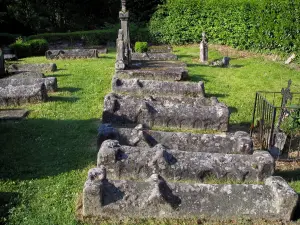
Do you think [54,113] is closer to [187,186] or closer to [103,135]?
[103,135]

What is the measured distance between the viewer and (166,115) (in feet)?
27.0

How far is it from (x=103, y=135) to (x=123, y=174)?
50.5 inches

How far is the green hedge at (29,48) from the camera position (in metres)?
20.9

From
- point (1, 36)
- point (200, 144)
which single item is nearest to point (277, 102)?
point (200, 144)

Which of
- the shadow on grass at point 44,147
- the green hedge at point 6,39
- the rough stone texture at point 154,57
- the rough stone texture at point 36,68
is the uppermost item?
the green hedge at point 6,39

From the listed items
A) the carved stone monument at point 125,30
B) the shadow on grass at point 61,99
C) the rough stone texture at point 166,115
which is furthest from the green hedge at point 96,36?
the rough stone texture at point 166,115

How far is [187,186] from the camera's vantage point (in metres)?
5.02

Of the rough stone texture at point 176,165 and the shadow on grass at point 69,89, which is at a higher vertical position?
the shadow on grass at point 69,89

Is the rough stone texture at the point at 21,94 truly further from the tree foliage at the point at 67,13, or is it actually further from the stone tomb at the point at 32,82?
the tree foliage at the point at 67,13

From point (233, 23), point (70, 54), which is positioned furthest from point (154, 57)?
point (233, 23)

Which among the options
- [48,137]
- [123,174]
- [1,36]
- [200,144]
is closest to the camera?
[123,174]

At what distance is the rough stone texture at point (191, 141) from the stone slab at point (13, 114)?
4090 millimetres

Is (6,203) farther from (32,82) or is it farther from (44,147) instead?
(32,82)

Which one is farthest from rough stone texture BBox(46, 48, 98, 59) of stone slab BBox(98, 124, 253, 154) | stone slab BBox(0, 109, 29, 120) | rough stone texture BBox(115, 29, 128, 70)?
stone slab BBox(98, 124, 253, 154)
